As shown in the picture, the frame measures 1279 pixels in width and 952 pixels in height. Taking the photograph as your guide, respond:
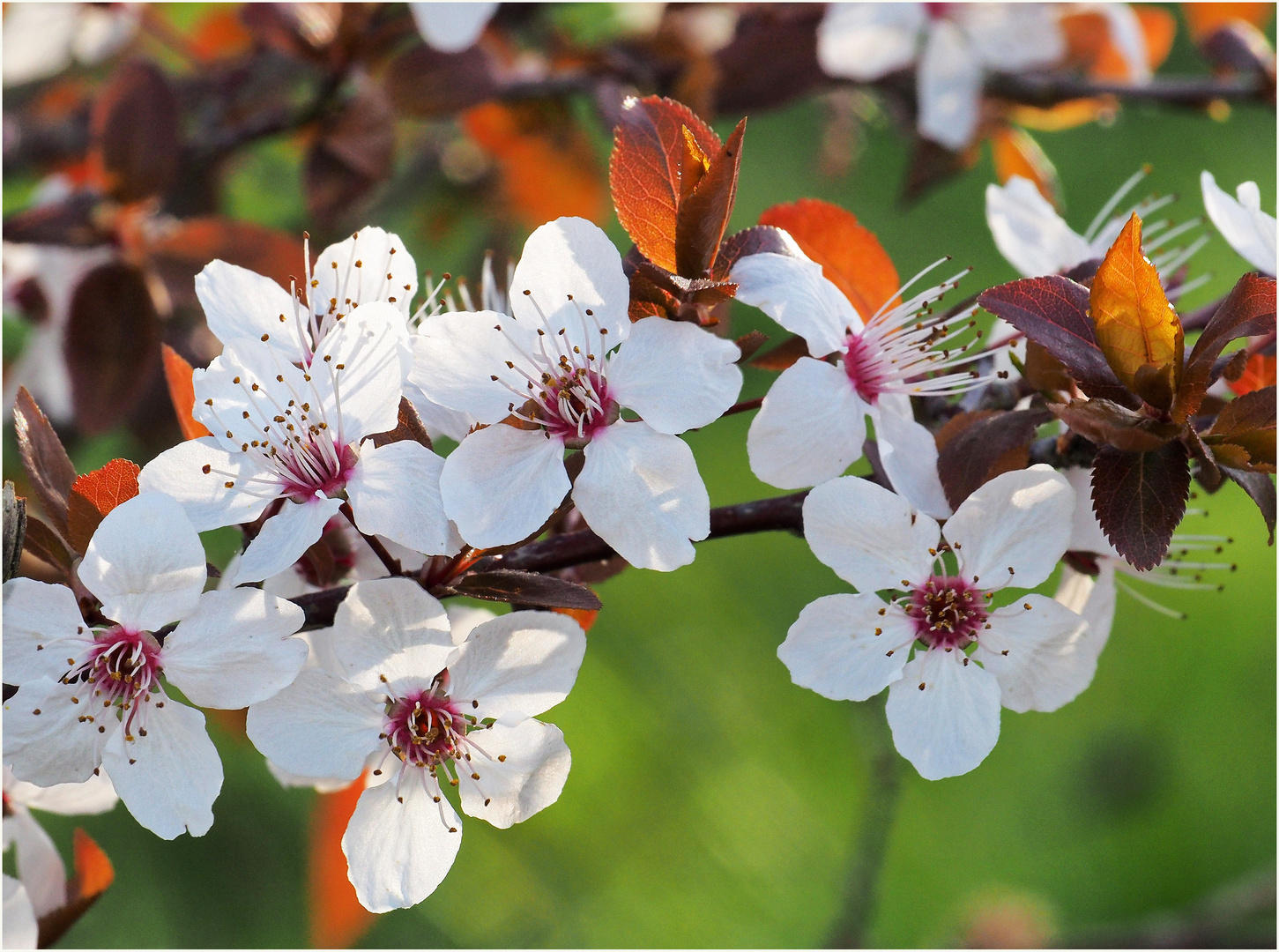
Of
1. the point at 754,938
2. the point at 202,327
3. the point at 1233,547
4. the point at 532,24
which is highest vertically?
the point at 532,24

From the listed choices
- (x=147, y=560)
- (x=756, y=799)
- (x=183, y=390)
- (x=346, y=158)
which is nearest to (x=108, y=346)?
(x=346, y=158)

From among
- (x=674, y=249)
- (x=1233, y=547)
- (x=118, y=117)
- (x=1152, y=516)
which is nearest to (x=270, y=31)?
(x=118, y=117)

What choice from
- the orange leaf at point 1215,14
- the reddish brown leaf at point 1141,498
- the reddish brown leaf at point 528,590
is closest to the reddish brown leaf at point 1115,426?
the reddish brown leaf at point 1141,498

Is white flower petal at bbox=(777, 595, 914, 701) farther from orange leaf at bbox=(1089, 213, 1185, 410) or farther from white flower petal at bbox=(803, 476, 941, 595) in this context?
orange leaf at bbox=(1089, 213, 1185, 410)

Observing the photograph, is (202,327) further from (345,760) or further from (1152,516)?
(1152,516)

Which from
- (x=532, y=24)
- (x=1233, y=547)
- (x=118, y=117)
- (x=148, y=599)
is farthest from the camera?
(x=1233, y=547)

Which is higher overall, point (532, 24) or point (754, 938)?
point (532, 24)

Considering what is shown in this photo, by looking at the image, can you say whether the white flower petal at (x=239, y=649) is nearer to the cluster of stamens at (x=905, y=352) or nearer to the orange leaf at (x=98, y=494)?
the orange leaf at (x=98, y=494)
